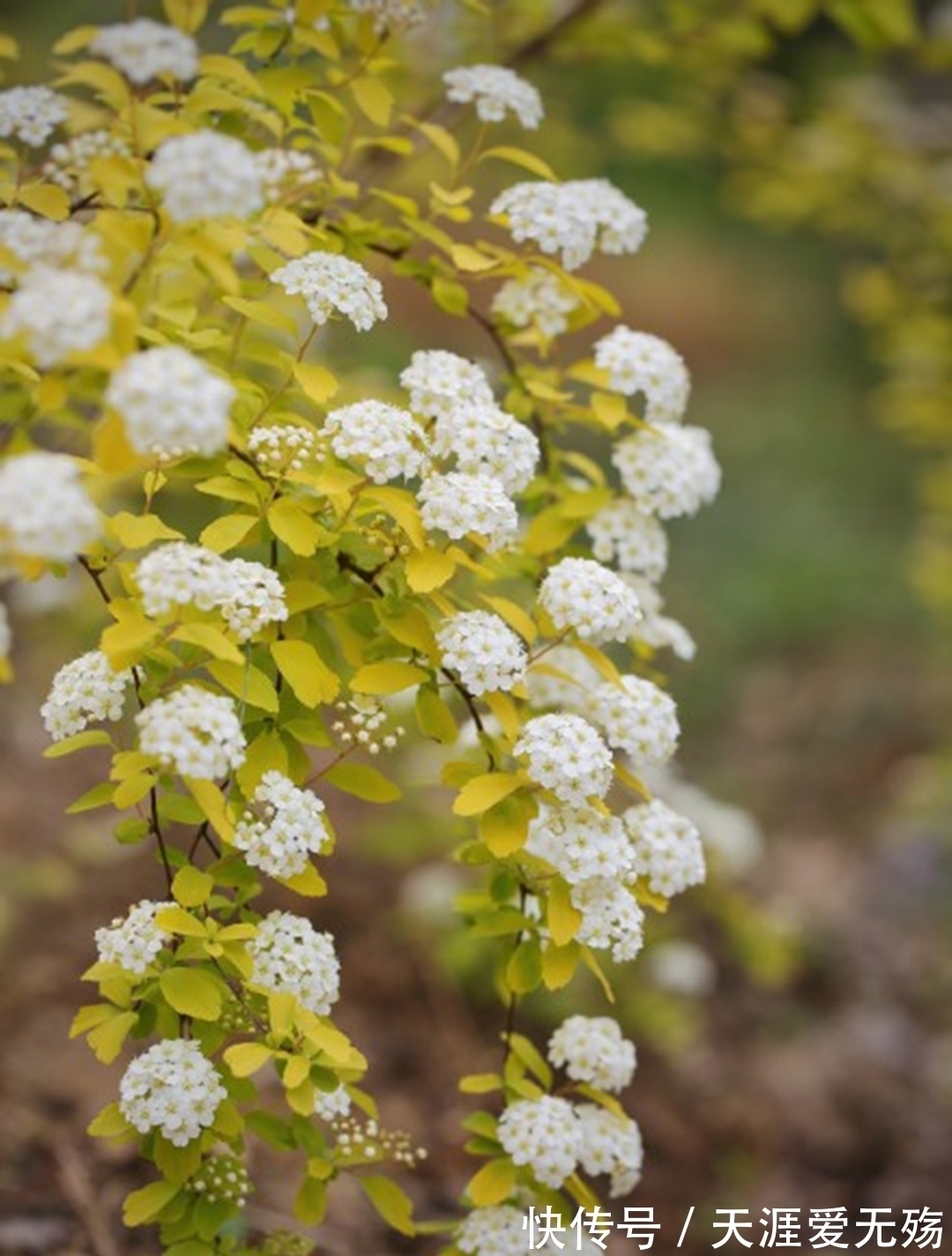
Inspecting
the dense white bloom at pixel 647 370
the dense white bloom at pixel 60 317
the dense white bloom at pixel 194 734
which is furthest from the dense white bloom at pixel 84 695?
the dense white bloom at pixel 647 370

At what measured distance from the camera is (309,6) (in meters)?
1.93

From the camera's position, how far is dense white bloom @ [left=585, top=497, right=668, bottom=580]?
6.75 feet

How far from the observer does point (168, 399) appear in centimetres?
134

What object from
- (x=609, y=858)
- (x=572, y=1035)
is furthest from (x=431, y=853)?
(x=609, y=858)

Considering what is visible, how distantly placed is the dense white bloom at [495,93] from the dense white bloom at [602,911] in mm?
1017

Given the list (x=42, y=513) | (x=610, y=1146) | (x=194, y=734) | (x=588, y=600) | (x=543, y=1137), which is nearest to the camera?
(x=42, y=513)

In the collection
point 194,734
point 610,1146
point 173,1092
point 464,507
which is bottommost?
point 610,1146

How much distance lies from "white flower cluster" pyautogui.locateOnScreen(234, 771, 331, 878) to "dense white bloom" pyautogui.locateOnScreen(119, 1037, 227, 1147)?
0.79ft

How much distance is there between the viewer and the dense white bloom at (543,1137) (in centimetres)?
185

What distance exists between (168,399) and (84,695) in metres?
0.46

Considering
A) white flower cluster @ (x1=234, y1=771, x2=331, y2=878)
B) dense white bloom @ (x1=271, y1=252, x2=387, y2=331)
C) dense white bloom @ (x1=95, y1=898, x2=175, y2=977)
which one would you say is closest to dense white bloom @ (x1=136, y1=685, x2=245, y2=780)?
white flower cluster @ (x1=234, y1=771, x2=331, y2=878)

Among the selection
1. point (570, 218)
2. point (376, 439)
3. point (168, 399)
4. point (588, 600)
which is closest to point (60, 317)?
point (168, 399)

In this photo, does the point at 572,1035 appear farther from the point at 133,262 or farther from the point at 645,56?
the point at 645,56

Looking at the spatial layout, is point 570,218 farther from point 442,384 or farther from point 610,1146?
point 610,1146
